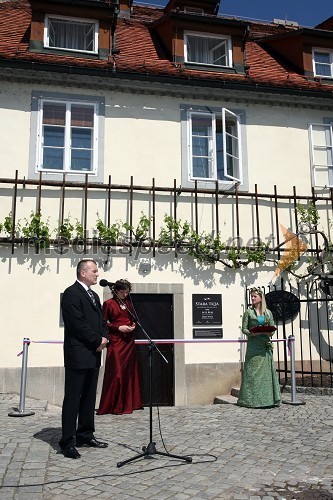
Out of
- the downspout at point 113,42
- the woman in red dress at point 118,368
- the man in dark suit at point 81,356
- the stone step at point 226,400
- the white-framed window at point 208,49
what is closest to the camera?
the man in dark suit at point 81,356

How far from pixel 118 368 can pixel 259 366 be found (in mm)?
2252

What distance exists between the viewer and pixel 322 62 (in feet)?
42.6

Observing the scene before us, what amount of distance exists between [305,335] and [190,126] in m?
5.17

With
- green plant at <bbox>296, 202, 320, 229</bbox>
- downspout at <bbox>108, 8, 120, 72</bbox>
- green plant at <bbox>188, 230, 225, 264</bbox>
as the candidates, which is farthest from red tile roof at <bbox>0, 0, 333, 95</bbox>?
green plant at <bbox>188, 230, 225, 264</bbox>

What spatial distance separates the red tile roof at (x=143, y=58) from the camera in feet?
34.7

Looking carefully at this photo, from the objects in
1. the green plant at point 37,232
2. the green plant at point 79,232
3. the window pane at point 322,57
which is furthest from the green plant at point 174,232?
the window pane at point 322,57

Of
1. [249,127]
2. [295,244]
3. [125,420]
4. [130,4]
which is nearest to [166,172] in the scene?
[249,127]

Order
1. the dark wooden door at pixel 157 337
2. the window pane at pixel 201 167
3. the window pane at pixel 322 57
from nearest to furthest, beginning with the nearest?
1. the dark wooden door at pixel 157 337
2. the window pane at pixel 201 167
3. the window pane at pixel 322 57

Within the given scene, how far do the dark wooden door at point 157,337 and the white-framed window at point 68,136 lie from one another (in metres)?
2.93

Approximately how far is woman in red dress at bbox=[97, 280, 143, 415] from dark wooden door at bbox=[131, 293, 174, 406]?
Result: 181cm

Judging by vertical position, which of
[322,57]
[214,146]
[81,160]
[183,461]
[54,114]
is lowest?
[183,461]

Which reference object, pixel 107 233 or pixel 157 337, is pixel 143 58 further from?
pixel 157 337

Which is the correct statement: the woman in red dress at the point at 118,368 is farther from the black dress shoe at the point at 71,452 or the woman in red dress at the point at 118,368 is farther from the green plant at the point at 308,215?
the green plant at the point at 308,215

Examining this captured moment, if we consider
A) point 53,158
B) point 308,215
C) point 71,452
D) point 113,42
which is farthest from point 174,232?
point 71,452
